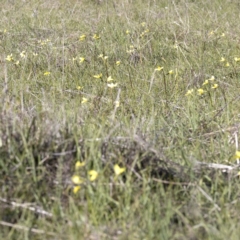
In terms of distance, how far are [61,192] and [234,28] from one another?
3.59m

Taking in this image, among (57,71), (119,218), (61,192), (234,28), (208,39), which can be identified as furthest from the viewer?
(234,28)

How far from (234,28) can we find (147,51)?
1.29 meters

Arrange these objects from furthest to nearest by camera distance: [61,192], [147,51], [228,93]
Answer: [147,51], [228,93], [61,192]

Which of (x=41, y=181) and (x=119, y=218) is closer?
(x=119, y=218)

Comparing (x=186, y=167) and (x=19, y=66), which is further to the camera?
(x=19, y=66)

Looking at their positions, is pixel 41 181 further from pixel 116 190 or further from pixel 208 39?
pixel 208 39

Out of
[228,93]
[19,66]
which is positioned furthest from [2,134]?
[19,66]

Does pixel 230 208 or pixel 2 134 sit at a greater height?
pixel 2 134

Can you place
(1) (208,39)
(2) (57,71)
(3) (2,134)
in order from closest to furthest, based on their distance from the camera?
(3) (2,134), (2) (57,71), (1) (208,39)

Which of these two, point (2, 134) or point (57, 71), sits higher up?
point (2, 134)

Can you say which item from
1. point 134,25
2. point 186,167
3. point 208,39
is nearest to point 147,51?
point 208,39

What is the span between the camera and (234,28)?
4711 mm

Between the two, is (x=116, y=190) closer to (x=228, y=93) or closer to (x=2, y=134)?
(x=2, y=134)

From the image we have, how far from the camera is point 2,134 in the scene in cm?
174
